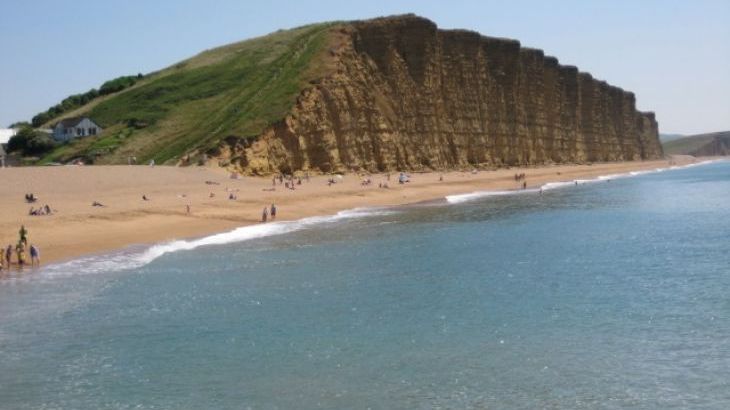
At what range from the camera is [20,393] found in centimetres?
1198

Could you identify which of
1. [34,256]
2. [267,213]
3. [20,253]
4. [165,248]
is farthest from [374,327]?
[267,213]

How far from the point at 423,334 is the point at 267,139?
47.3m

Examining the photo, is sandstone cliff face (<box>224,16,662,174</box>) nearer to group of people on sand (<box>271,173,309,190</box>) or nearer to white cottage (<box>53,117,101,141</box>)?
group of people on sand (<box>271,173,309,190</box>)

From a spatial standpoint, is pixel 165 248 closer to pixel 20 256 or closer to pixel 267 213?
pixel 20 256

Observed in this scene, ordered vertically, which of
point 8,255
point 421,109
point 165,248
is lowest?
point 165,248

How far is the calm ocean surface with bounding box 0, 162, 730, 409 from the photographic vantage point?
39.4 ft

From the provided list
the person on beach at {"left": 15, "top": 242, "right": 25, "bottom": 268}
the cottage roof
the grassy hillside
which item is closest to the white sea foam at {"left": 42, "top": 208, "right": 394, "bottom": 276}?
the person on beach at {"left": 15, "top": 242, "right": 25, "bottom": 268}

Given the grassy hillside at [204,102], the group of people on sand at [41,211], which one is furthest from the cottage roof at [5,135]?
the group of people on sand at [41,211]

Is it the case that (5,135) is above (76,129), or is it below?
above

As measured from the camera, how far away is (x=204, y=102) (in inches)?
3108

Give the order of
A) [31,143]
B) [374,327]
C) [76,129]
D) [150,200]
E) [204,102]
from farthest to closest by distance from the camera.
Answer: [76,129] → [31,143] → [204,102] → [150,200] → [374,327]

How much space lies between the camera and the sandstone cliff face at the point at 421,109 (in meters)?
65.1

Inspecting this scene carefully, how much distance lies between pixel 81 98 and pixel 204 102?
112 feet

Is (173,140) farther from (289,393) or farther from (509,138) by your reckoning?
(289,393)
